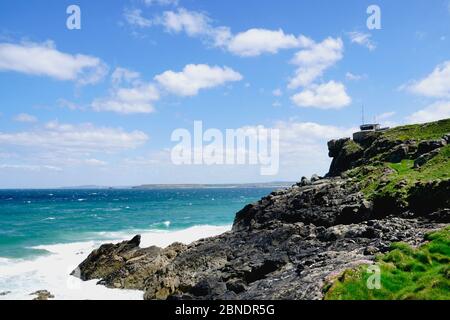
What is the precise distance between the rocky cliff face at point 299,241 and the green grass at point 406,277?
1466 millimetres

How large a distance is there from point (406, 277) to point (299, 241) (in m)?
14.5

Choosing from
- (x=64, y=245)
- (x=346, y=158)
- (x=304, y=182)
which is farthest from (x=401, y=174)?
(x=64, y=245)

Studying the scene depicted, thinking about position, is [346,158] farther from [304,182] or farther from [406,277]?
[406,277]

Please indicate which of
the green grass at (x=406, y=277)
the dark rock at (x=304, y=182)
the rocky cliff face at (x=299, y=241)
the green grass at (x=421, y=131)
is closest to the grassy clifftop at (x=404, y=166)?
the green grass at (x=421, y=131)

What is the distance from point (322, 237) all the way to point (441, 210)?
9.12 m

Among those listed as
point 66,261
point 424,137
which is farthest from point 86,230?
point 424,137

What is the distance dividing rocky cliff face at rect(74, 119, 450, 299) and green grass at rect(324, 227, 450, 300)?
4.81ft

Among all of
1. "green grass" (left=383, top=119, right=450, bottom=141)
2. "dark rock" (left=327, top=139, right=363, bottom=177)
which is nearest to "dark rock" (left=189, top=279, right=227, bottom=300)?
"dark rock" (left=327, top=139, right=363, bottom=177)

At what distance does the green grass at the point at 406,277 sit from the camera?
18469mm

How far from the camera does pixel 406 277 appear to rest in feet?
68.8

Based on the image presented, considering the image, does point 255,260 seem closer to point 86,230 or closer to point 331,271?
point 331,271

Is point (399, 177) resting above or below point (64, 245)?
above

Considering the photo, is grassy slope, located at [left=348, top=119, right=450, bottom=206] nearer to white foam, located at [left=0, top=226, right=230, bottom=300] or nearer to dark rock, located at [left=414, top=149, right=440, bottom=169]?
dark rock, located at [left=414, top=149, right=440, bottom=169]
